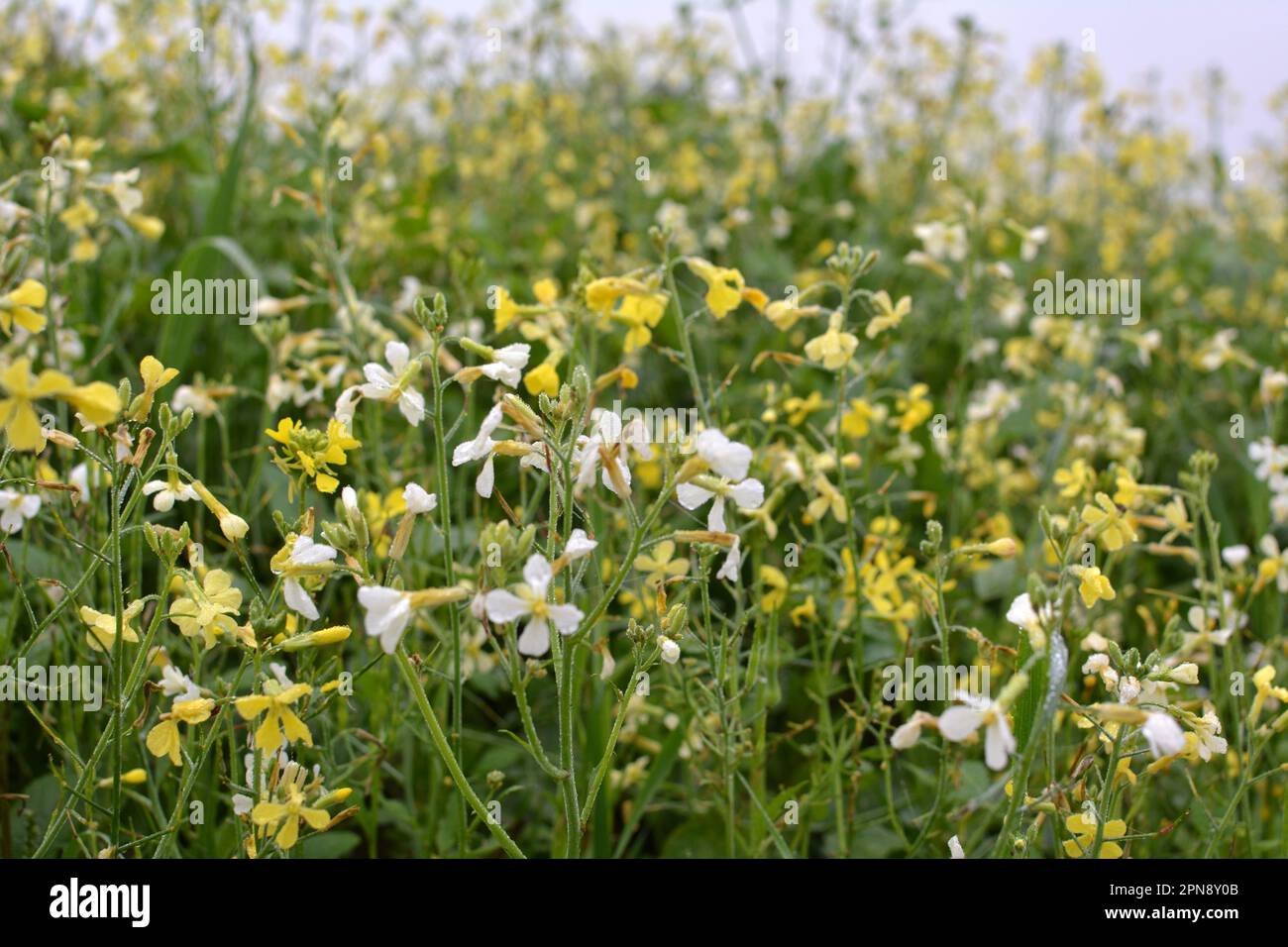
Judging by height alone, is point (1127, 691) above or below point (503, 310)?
below

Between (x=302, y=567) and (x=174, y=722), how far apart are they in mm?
312

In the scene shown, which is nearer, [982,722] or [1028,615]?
[982,722]

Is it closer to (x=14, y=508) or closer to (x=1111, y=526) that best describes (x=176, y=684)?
(x=14, y=508)

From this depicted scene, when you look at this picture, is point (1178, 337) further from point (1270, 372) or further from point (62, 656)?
point (62, 656)

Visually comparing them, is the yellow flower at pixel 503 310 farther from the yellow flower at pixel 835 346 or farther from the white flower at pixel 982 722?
the white flower at pixel 982 722

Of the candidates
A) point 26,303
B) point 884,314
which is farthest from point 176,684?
point 884,314

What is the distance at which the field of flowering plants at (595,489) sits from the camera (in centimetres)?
141

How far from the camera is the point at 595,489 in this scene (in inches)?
83.6

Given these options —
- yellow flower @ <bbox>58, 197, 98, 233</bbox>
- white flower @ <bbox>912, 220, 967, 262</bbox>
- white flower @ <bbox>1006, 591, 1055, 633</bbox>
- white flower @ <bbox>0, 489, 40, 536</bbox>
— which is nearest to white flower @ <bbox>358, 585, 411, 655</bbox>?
white flower @ <bbox>1006, 591, 1055, 633</bbox>

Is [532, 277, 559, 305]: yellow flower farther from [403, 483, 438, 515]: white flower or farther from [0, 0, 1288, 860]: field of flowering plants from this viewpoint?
[403, 483, 438, 515]: white flower

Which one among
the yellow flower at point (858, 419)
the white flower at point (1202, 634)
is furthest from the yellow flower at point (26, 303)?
the white flower at point (1202, 634)
